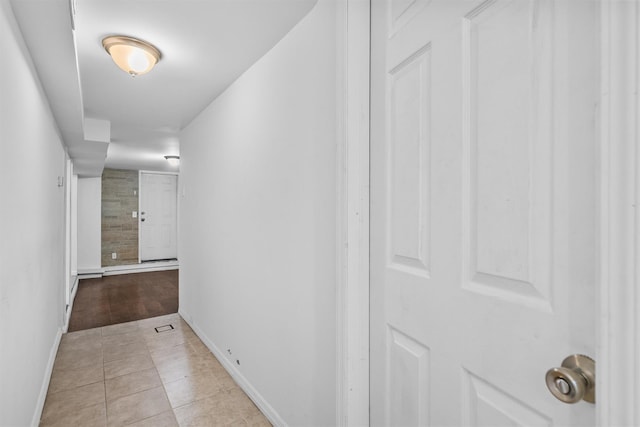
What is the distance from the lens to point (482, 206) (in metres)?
0.83

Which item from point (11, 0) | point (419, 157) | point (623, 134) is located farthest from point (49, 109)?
point (623, 134)

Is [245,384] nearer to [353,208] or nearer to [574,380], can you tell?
[353,208]

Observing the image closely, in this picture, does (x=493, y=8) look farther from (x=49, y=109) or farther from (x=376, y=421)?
Result: (x=49, y=109)

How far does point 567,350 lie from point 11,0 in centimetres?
210

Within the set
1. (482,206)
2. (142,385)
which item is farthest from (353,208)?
(142,385)

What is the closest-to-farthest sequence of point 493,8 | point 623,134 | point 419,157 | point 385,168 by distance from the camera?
point 623,134 → point 493,8 → point 419,157 → point 385,168

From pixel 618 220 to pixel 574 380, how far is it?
32 centimetres

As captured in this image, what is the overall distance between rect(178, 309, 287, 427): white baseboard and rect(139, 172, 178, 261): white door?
5.14 metres

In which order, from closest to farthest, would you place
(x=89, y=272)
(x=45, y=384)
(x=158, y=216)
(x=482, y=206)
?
(x=482, y=206), (x=45, y=384), (x=89, y=272), (x=158, y=216)

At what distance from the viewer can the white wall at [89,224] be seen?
22.2 feet

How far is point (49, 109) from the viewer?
2512 millimetres

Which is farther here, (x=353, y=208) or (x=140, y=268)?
(x=140, y=268)

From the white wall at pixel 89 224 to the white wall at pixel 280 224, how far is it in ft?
17.3

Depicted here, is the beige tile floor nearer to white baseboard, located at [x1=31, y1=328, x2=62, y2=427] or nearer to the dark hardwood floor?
white baseboard, located at [x1=31, y1=328, x2=62, y2=427]
